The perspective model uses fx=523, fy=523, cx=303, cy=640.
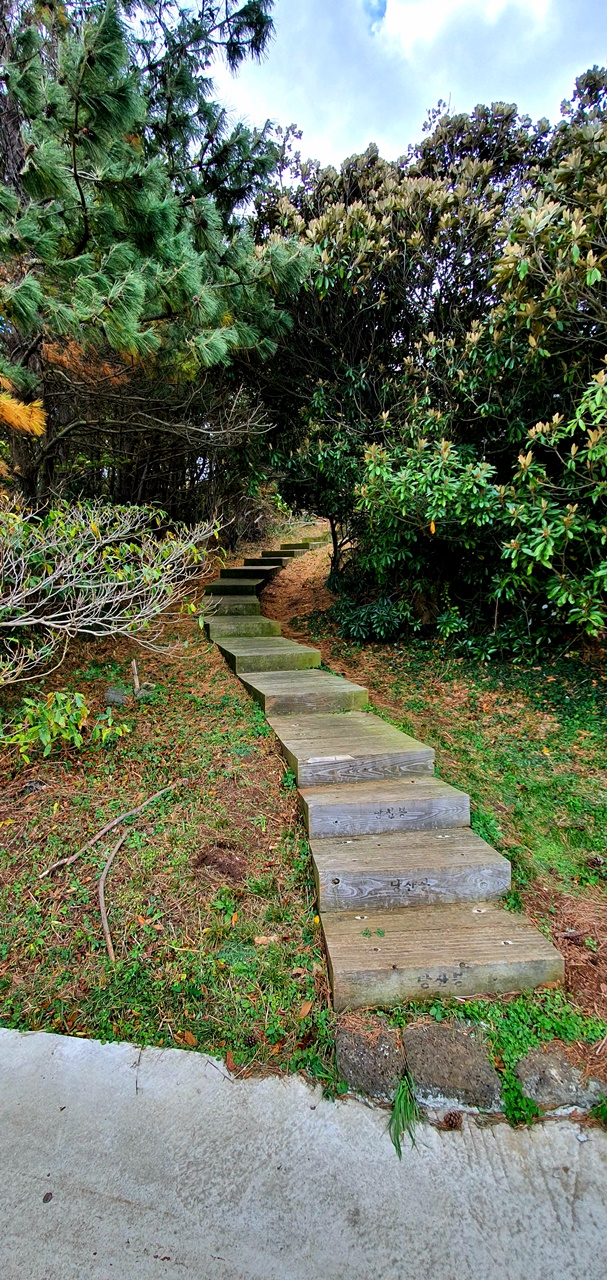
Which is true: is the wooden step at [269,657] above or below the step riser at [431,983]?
above

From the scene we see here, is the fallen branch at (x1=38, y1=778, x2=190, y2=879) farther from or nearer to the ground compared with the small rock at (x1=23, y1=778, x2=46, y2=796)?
nearer to the ground

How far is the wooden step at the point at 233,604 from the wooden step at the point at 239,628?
0.25 meters

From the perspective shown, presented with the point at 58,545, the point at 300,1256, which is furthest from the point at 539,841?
the point at 58,545

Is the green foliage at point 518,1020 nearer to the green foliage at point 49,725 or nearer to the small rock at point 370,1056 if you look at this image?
the small rock at point 370,1056

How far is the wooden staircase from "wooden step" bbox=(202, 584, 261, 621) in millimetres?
2122

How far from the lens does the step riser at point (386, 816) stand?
221 cm

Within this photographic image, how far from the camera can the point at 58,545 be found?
279 cm

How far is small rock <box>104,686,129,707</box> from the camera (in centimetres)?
314

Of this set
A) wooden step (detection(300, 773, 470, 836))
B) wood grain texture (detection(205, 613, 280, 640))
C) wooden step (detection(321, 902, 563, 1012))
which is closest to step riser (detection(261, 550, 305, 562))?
wood grain texture (detection(205, 613, 280, 640))

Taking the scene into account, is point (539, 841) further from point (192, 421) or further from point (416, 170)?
point (416, 170)

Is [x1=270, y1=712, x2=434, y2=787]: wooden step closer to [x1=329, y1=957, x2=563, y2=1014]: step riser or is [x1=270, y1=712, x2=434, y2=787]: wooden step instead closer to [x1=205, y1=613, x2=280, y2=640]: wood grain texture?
[x1=329, y1=957, x2=563, y2=1014]: step riser

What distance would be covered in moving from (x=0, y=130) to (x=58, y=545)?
2.74 meters

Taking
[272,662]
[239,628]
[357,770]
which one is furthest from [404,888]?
[239,628]

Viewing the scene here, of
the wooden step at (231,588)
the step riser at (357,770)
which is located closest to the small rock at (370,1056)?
the step riser at (357,770)
